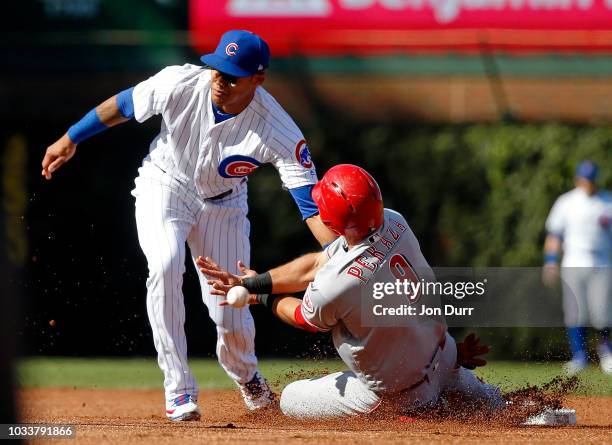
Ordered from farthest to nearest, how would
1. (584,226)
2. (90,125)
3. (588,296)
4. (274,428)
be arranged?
1. (588,296)
2. (584,226)
3. (90,125)
4. (274,428)

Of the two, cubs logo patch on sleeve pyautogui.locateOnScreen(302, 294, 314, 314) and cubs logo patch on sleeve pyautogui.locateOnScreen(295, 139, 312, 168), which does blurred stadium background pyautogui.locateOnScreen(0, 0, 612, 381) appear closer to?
cubs logo patch on sleeve pyautogui.locateOnScreen(295, 139, 312, 168)

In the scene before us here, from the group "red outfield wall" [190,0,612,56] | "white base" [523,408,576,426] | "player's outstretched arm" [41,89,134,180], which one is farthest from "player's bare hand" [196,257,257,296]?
"red outfield wall" [190,0,612,56]

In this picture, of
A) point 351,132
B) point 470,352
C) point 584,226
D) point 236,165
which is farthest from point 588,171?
point 236,165

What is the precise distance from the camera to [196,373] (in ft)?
35.5

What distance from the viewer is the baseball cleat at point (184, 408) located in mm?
6195

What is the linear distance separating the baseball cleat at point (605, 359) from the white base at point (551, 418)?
3.50m

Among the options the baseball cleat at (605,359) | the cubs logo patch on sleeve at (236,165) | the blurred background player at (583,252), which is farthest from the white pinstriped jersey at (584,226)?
the cubs logo patch on sleeve at (236,165)

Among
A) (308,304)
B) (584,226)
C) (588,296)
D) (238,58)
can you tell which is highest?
(238,58)

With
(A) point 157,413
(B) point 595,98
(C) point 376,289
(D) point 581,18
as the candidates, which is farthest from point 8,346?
(D) point 581,18

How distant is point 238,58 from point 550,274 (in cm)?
568

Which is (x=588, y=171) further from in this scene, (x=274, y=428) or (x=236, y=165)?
(x=274, y=428)

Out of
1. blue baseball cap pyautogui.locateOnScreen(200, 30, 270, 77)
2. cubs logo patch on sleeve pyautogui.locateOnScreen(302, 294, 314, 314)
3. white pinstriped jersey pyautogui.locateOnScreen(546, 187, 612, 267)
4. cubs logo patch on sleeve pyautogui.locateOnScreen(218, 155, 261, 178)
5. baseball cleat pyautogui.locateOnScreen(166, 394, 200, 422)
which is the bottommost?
white pinstriped jersey pyautogui.locateOnScreen(546, 187, 612, 267)

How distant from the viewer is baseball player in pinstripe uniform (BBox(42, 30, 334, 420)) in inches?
244

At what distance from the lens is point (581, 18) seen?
13.1 m
